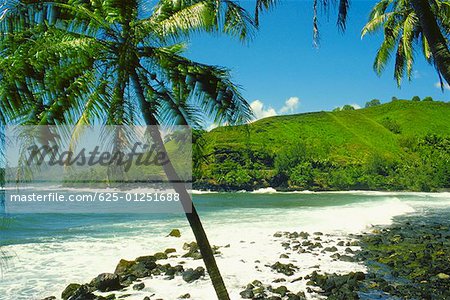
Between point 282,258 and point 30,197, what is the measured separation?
150ft

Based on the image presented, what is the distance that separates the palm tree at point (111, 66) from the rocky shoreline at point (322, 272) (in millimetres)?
4686

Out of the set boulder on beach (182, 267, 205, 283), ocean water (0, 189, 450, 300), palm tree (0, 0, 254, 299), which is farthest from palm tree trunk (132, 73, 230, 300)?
boulder on beach (182, 267, 205, 283)

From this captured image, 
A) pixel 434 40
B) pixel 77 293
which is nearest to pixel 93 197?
pixel 77 293

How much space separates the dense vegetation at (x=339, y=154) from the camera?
77.2 metres

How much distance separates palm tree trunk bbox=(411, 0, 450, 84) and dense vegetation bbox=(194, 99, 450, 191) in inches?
2053

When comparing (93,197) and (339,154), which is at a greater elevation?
(339,154)

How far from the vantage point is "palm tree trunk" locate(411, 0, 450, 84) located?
5605 mm

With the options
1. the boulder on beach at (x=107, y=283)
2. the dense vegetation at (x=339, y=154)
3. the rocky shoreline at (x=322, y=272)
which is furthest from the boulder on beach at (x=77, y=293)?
the dense vegetation at (x=339, y=154)

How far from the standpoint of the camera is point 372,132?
114 meters

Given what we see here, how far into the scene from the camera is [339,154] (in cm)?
9625

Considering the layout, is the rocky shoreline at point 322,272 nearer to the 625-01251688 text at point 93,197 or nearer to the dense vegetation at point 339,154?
the 625-01251688 text at point 93,197

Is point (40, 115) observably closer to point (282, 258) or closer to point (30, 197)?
point (282, 258)

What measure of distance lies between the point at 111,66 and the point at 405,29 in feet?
28.8

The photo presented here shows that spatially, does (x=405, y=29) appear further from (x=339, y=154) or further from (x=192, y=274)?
(x=339, y=154)
